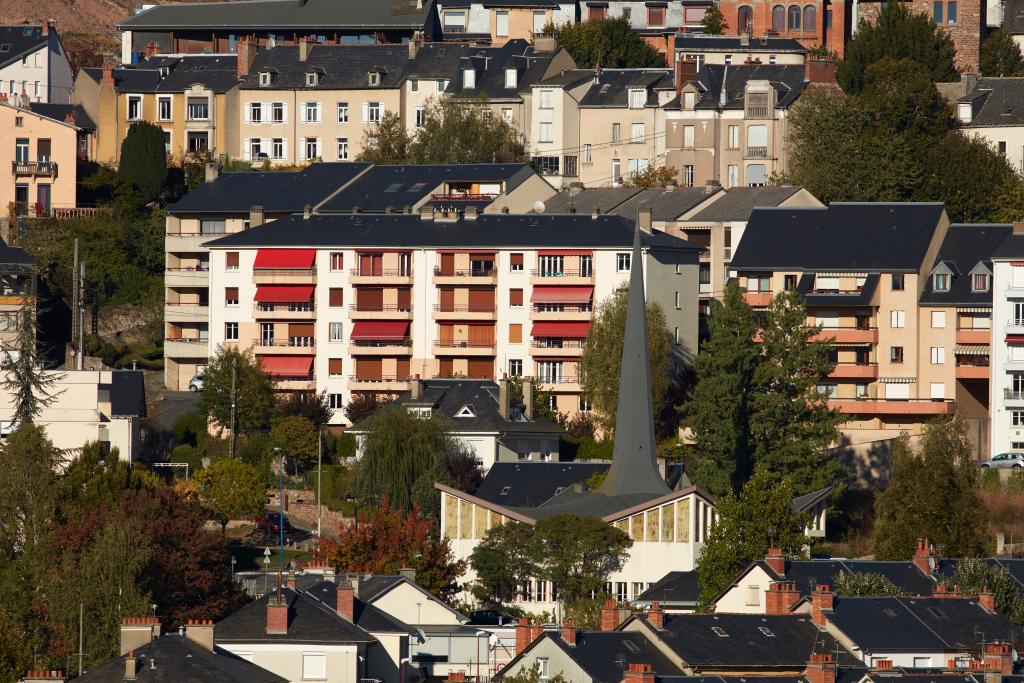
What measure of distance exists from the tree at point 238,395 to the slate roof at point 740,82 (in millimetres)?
27591

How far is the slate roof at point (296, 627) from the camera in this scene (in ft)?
197

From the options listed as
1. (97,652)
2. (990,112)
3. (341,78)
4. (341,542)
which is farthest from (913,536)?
(341,78)

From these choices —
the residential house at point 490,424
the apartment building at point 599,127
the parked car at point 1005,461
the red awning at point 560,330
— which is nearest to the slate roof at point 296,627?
the residential house at point 490,424

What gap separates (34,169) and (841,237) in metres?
34.5

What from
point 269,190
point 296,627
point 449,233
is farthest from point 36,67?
point 296,627

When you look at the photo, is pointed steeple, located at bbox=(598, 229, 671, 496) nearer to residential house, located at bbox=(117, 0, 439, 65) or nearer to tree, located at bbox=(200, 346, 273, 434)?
tree, located at bbox=(200, 346, 273, 434)

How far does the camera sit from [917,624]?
60.5 metres

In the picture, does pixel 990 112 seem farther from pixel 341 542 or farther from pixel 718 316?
pixel 341 542

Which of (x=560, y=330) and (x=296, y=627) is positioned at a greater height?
(x=560, y=330)

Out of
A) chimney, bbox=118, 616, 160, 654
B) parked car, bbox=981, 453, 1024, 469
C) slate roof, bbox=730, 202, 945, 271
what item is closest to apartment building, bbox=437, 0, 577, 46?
slate roof, bbox=730, 202, 945, 271

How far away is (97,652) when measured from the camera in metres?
64.6

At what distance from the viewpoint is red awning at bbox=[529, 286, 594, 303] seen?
10112cm

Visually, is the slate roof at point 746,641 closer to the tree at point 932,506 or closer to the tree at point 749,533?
the tree at point 749,533

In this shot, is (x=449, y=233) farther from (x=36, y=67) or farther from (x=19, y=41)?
(x=19, y=41)
